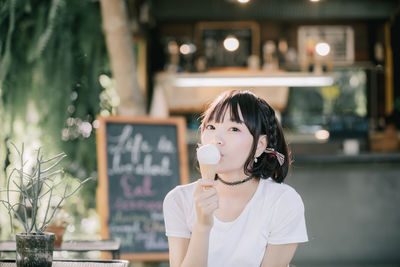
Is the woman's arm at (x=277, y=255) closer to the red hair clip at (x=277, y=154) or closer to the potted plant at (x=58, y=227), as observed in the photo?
the red hair clip at (x=277, y=154)

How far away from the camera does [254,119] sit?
1559 millimetres

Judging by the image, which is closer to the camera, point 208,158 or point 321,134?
point 208,158

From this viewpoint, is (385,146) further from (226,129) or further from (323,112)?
(226,129)

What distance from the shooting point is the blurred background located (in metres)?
3.26

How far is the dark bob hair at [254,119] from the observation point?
1.55m

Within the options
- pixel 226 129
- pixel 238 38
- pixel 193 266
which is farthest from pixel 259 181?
pixel 238 38

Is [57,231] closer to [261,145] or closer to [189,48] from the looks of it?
[261,145]

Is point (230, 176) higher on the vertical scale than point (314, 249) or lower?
higher

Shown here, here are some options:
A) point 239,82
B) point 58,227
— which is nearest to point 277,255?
point 58,227

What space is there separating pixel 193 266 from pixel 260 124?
1.43 ft

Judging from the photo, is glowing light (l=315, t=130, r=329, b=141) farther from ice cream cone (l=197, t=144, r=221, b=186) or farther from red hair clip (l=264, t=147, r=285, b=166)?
ice cream cone (l=197, t=144, r=221, b=186)

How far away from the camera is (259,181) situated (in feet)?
5.58

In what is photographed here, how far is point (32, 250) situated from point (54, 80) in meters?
2.08

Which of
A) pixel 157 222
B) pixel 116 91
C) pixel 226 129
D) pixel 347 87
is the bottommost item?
pixel 157 222
